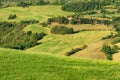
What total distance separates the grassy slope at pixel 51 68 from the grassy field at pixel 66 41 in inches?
5030

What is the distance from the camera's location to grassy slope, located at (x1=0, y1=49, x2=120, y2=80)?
2140 centimetres

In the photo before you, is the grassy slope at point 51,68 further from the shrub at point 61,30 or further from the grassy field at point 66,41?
the shrub at point 61,30

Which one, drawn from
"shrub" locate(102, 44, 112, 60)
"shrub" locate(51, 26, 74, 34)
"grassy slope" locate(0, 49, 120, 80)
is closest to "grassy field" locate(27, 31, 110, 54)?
"shrub" locate(51, 26, 74, 34)

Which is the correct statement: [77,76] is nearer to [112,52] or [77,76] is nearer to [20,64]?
[20,64]

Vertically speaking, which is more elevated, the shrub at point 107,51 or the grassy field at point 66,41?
the shrub at point 107,51

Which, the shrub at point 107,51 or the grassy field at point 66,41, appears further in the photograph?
the grassy field at point 66,41

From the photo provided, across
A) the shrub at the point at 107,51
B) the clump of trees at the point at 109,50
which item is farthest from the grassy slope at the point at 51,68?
the clump of trees at the point at 109,50

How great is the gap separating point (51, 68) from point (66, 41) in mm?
144594

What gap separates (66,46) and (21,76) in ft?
454

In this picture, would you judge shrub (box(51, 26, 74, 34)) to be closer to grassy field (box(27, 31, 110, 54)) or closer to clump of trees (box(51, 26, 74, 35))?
clump of trees (box(51, 26, 74, 35))

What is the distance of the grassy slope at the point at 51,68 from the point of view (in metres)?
21.4

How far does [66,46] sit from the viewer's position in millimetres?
159375

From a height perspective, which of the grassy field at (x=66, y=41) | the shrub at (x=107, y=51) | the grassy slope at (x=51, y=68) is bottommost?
the grassy field at (x=66, y=41)

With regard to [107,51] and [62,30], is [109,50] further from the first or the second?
[62,30]
